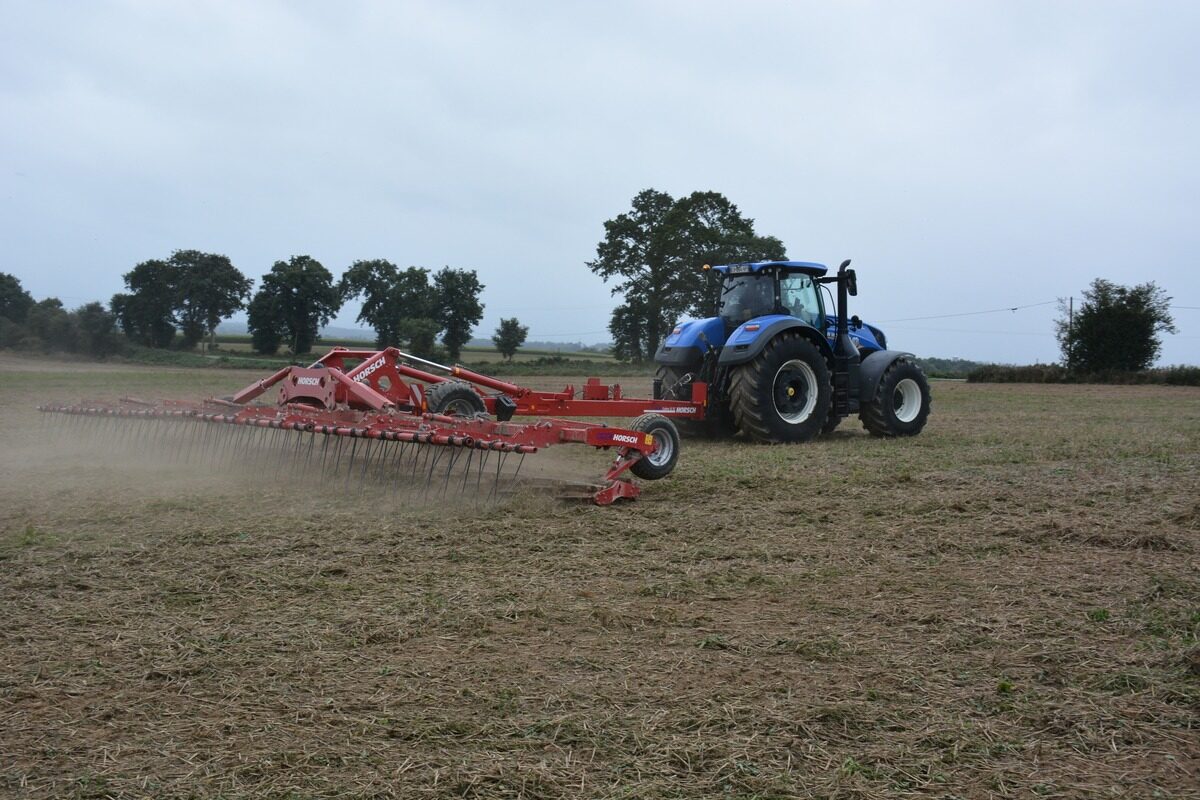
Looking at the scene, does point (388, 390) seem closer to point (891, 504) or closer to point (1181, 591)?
point (891, 504)

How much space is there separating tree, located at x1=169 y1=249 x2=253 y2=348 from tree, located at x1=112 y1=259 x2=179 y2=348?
0.24 m

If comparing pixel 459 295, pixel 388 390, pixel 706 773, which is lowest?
pixel 706 773

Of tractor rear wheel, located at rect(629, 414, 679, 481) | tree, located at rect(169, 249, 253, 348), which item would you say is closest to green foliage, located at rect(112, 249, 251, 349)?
tree, located at rect(169, 249, 253, 348)

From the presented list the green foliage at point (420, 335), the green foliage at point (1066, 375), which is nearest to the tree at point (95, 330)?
the green foliage at point (420, 335)

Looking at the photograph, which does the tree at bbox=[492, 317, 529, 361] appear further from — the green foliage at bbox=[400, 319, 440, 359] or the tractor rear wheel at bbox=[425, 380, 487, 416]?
the tractor rear wheel at bbox=[425, 380, 487, 416]

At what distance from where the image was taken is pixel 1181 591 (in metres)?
4.21

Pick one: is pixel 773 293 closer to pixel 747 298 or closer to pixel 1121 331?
pixel 747 298

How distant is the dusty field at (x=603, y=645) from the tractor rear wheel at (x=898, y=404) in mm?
3938

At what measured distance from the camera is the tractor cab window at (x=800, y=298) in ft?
33.8

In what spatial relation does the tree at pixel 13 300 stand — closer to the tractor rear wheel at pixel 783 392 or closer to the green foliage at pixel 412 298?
the green foliage at pixel 412 298

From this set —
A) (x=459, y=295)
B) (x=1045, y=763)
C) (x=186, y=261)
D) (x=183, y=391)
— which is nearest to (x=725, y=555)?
(x=1045, y=763)

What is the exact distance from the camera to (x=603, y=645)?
3.52 meters

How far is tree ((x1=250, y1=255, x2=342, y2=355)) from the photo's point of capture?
28047mm

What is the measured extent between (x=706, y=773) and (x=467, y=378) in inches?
273
